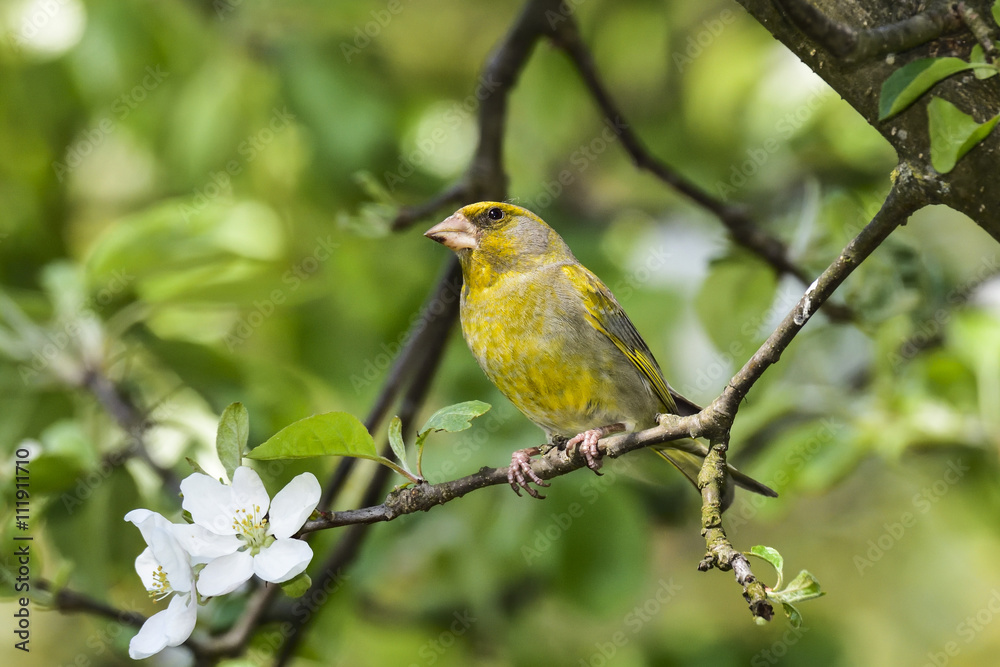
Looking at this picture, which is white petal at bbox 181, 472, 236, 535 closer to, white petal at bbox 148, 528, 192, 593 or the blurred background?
white petal at bbox 148, 528, 192, 593

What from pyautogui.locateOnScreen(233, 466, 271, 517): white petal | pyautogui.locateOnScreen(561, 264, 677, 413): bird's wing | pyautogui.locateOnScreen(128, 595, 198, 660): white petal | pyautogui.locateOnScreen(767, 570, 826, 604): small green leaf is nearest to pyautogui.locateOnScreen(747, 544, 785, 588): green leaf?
pyautogui.locateOnScreen(767, 570, 826, 604): small green leaf

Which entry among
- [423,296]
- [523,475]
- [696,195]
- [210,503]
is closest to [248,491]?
[210,503]

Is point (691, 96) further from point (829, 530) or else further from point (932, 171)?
point (932, 171)

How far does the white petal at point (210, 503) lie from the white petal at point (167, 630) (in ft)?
0.58

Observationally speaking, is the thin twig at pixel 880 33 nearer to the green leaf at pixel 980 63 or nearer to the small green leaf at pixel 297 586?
the green leaf at pixel 980 63

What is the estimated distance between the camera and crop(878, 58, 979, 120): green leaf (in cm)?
154

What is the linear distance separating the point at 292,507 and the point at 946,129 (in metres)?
1.44

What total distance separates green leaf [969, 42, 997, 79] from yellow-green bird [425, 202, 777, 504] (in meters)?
1.52

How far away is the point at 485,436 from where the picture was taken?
4.42 m

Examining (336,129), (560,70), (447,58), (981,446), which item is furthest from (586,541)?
(447,58)

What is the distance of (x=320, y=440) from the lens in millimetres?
1745

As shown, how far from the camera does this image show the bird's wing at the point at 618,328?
10.5 feet

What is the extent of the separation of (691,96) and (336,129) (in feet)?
8.33

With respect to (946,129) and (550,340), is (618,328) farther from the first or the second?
(946,129)
